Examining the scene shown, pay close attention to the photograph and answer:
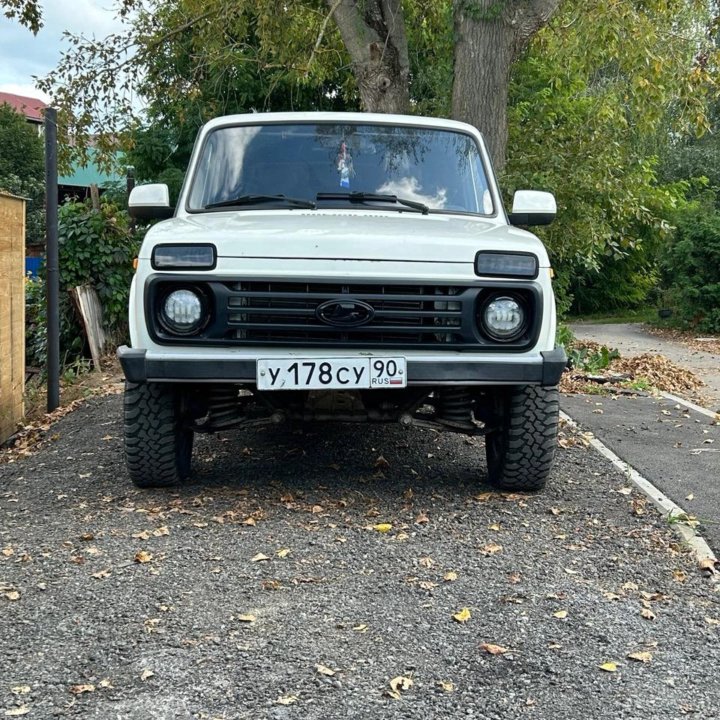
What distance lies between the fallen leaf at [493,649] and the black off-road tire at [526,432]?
5.77 ft

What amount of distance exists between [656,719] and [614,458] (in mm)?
3681

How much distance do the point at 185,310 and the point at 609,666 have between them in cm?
243

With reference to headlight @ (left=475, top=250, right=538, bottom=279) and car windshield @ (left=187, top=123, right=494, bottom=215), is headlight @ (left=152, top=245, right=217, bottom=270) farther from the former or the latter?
A: headlight @ (left=475, top=250, right=538, bottom=279)

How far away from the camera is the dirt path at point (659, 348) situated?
1173 cm

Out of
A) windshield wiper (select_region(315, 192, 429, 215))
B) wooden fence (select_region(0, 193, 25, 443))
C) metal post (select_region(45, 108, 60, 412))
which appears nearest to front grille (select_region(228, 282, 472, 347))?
windshield wiper (select_region(315, 192, 429, 215))

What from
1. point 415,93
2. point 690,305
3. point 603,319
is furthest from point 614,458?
point 603,319

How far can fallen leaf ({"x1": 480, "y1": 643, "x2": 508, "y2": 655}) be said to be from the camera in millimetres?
2986

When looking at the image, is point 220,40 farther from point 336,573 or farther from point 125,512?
point 336,573

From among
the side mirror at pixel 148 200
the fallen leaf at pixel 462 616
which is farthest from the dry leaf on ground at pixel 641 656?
the side mirror at pixel 148 200

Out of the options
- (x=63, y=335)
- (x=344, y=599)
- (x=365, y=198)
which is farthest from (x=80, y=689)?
(x=63, y=335)

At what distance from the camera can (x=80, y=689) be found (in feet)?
8.86

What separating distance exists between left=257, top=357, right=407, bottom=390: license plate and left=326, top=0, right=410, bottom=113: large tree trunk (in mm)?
6900

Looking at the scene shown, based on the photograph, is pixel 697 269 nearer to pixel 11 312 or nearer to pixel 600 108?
pixel 600 108

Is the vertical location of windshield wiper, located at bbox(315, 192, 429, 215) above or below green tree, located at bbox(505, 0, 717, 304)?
below
